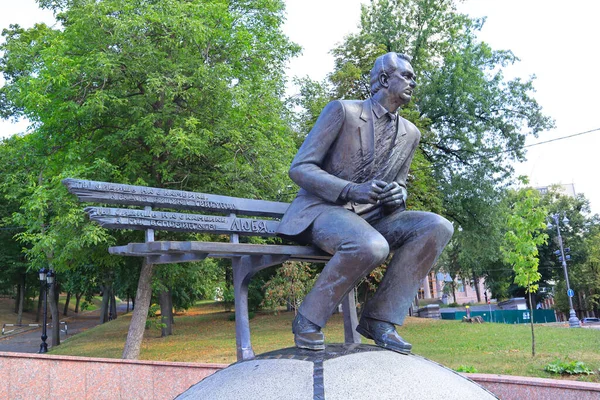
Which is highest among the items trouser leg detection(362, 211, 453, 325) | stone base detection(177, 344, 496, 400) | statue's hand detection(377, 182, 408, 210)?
statue's hand detection(377, 182, 408, 210)

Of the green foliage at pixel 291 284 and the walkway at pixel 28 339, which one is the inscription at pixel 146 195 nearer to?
the green foliage at pixel 291 284

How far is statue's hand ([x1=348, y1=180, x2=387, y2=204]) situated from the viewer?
3713 mm

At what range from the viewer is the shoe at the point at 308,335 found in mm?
3513

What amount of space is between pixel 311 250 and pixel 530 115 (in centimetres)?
2360

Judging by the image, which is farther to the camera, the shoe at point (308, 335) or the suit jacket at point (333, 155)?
the suit jacket at point (333, 155)

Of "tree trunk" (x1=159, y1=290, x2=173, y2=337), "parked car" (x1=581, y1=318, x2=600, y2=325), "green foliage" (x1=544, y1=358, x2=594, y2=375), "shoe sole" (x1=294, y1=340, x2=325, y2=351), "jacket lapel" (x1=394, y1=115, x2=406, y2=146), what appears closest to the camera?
"shoe sole" (x1=294, y1=340, x2=325, y2=351)

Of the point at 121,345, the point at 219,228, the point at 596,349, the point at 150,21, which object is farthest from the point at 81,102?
the point at 596,349

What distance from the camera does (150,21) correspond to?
47.6 ft

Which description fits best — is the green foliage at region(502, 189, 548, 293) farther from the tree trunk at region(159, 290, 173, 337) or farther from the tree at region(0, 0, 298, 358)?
the tree trunk at region(159, 290, 173, 337)

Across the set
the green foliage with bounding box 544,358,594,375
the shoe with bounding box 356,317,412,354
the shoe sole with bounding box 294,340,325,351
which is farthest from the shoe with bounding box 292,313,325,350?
the green foliage with bounding box 544,358,594,375

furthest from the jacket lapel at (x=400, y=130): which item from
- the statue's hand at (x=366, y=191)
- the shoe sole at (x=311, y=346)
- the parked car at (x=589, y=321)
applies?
the parked car at (x=589, y=321)

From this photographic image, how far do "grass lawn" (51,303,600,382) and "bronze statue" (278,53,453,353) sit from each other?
7.71m

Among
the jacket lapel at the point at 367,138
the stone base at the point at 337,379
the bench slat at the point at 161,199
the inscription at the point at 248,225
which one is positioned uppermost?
the jacket lapel at the point at 367,138

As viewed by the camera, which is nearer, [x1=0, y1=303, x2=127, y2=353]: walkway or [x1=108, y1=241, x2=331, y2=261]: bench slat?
[x1=108, y1=241, x2=331, y2=261]: bench slat
